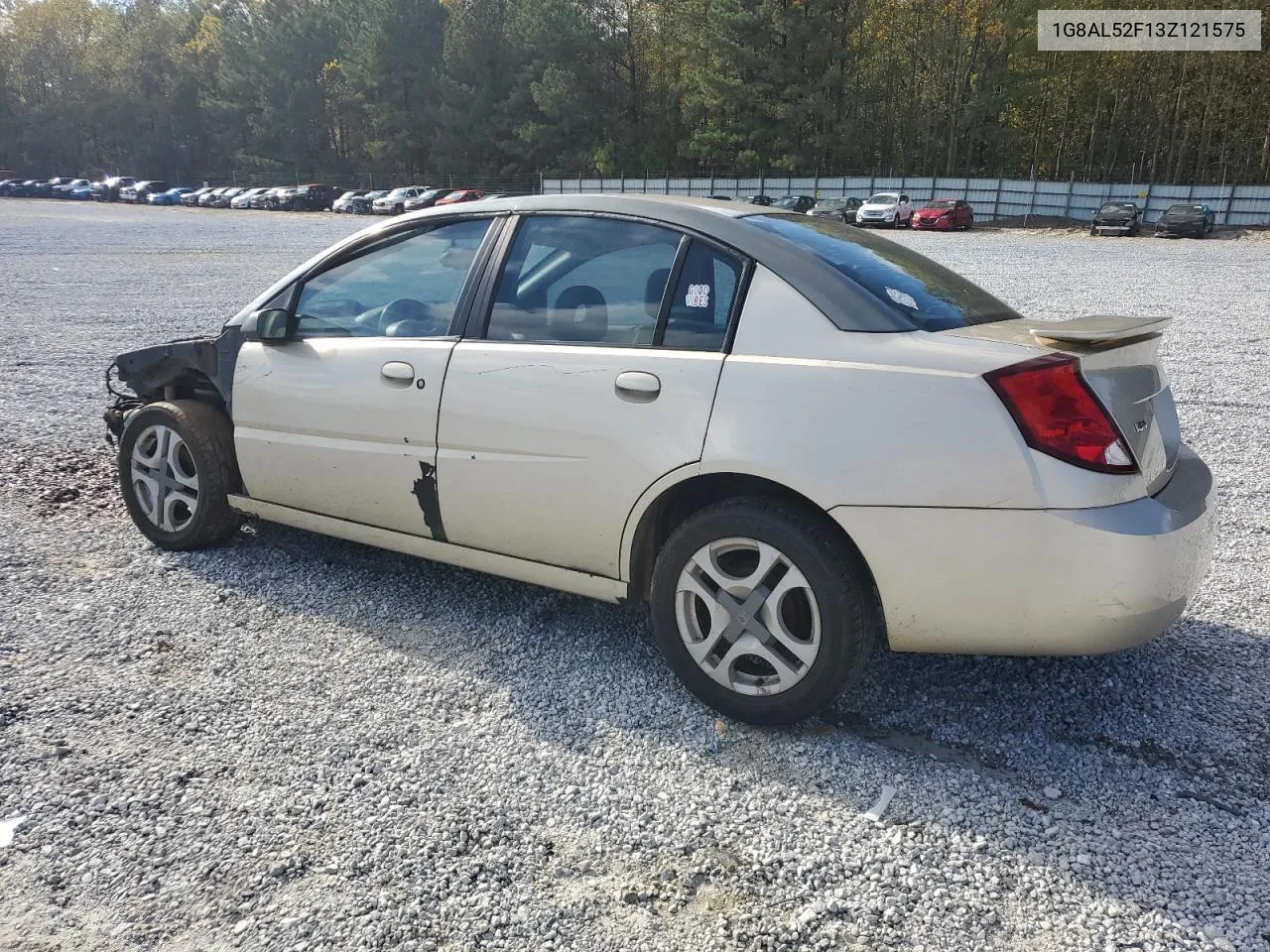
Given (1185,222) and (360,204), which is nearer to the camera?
(1185,222)

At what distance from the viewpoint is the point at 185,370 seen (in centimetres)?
447

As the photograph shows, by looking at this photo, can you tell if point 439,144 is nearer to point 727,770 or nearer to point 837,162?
point 837,162

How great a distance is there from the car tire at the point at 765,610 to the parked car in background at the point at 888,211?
3771 cm

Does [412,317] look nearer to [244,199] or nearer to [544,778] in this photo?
[544,778]

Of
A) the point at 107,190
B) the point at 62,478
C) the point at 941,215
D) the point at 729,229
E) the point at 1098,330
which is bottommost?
the point at 62,478

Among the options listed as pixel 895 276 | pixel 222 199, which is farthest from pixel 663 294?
pixel 222 199

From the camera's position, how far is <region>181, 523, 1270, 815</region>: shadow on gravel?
9.37 ft

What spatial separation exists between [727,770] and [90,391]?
746 centimetres

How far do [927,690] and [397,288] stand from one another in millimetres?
2555

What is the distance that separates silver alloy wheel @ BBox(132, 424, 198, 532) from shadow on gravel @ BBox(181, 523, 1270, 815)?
482 mm

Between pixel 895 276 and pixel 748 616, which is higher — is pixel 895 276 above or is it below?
above

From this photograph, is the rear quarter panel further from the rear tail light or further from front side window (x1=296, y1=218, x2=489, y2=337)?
front side window (x1=296, y1=218, x2=489, y2=337)

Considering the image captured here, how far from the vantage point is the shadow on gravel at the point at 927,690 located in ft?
9.37

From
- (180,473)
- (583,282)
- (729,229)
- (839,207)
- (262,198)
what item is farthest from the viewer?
(262,198)
